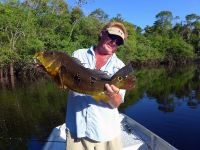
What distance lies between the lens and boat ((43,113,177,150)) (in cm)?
686

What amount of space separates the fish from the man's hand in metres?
0.04

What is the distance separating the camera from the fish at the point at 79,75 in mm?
3486

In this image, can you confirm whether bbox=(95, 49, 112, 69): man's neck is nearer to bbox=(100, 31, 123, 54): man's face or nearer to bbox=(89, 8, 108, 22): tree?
bbox=(100, 31, 123, 54): man's face

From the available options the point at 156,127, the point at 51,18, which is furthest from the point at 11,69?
the point at 156,127

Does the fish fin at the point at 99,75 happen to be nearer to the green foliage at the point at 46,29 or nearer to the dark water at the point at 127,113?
the dark water at the point at 127,113

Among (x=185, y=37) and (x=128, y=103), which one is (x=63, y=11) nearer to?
(x=128, y=103)

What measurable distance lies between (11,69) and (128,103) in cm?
2164

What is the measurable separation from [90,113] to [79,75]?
19.4 inches

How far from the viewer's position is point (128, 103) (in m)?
22.4

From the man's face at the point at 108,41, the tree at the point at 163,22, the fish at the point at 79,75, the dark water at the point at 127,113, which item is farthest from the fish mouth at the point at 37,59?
the tree at the point at 163,22

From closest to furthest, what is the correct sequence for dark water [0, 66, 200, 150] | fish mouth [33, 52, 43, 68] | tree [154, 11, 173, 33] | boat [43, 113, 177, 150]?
1. fish mouth [33, 52, 43, 68]
2. boat [43, 113, 177, 150]
3. dark water [0, 66, 200, 150]
4. tree [154, 11, 173, 33]

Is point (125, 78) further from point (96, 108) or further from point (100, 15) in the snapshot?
point (100, 15)

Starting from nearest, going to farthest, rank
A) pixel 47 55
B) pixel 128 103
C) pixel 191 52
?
pixel 47 55, pixel 128 103, pixel 191 52

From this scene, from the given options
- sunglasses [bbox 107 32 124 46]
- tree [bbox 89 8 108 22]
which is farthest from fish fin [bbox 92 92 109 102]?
tree [bbox 89 8 108 22]
